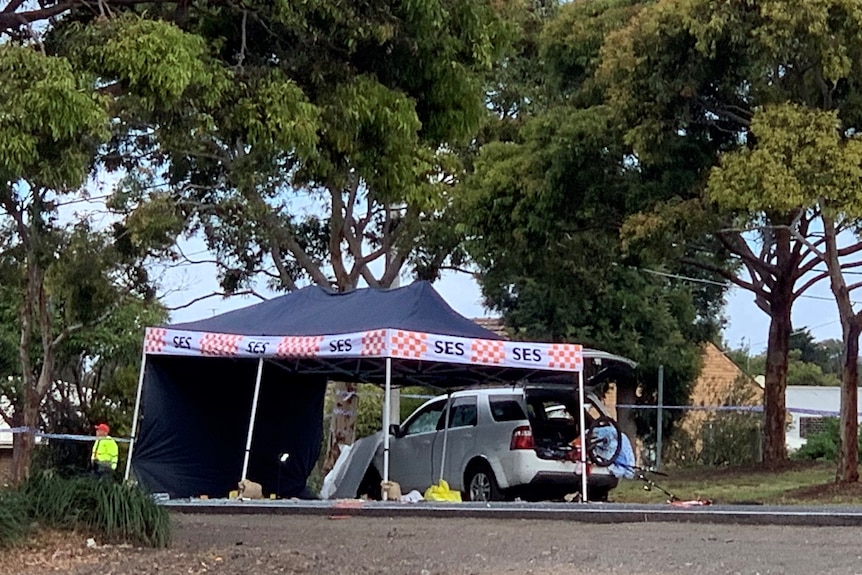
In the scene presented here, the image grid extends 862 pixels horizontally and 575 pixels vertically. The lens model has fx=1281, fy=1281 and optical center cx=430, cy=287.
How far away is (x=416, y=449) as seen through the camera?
1708 centimetres

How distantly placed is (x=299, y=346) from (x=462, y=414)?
2754 mm

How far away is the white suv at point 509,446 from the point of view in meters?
15.5

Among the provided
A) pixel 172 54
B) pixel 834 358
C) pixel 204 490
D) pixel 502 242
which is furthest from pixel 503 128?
pixel 834 358

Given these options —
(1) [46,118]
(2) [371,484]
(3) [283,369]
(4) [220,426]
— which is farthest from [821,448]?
(1) [46,118]

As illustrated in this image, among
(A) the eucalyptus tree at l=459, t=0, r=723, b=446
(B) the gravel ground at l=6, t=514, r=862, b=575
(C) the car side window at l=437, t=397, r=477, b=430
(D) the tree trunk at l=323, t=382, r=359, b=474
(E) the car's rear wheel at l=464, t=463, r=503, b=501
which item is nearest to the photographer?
(B) the gravel ground at l=6, t=514, r=862, b=575

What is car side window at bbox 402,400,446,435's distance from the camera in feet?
56.1

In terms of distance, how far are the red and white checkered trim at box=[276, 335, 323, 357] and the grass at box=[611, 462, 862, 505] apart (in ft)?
16.2

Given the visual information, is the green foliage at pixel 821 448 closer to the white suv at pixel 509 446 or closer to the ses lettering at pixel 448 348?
the white suv at pixel 509 446

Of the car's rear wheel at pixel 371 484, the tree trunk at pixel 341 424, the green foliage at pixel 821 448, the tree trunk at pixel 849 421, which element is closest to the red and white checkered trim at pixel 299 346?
the car's rear wheel at pixel 371 484

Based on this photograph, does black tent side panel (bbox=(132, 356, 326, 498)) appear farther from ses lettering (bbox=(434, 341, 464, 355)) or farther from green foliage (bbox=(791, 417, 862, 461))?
green foliage (bbox=(791, 417, 862, 461))

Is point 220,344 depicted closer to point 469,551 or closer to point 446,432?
point 446,432

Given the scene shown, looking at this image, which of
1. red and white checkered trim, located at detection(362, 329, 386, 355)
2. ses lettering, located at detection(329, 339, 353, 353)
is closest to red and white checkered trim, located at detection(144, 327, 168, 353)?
ses lettering, located at detection(329, 339, 353, 353)

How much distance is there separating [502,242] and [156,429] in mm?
7574

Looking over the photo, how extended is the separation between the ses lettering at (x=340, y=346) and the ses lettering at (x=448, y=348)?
3.23ft
